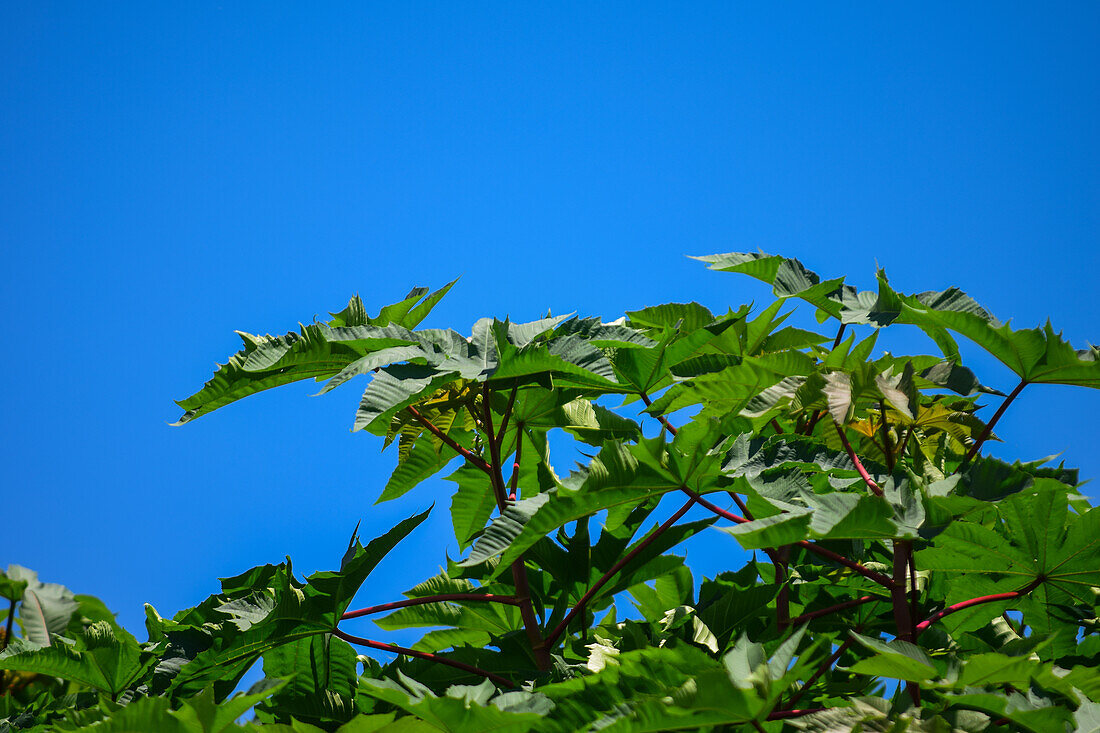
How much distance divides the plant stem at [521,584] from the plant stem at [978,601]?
880mm

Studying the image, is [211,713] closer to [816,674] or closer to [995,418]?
[816,674]

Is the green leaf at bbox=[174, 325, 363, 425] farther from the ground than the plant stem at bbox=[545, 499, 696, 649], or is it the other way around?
the green leaf at bbox=[174, 325, 363, 425]

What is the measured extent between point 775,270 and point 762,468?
2.31ft

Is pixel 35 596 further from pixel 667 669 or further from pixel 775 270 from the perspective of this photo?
pixel 775 270

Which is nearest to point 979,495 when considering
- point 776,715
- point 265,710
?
point 776,715

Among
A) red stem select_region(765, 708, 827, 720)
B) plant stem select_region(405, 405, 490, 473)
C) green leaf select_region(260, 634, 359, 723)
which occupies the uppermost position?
plant stem select_region(405, 405, 490, 473)

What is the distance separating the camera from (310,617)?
81.7 inches

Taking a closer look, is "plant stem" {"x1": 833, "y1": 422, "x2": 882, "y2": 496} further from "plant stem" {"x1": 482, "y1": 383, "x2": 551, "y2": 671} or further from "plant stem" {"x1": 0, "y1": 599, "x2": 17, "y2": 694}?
"plant stem" {"x1": 0, "y1": 599, "x2": 17, "y2": 694}

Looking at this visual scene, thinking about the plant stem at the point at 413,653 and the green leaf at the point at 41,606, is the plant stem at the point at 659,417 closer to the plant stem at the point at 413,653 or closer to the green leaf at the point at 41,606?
the plant stem at the point at 413,653

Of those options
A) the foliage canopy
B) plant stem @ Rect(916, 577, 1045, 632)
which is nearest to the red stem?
the foliage canopy

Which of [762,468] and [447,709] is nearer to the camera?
[447,709]

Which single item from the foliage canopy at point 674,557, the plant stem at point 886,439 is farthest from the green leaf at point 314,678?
the plant stem at point 886,439

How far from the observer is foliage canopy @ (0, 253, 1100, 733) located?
1599mm

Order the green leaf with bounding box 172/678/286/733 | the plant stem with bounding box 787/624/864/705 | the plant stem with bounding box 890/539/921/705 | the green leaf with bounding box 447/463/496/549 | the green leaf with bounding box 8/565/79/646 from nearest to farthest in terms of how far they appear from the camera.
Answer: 1. the green leaf with bounding box 172/678/286/733
2. the plant stem with bounding box 787/624/864/705
3. the plant stem with bounding box 890/539/921/705
4. the green leaf with bounding box 447/463/496/549
5. the green leaf with bounding box 8/565/79/646
